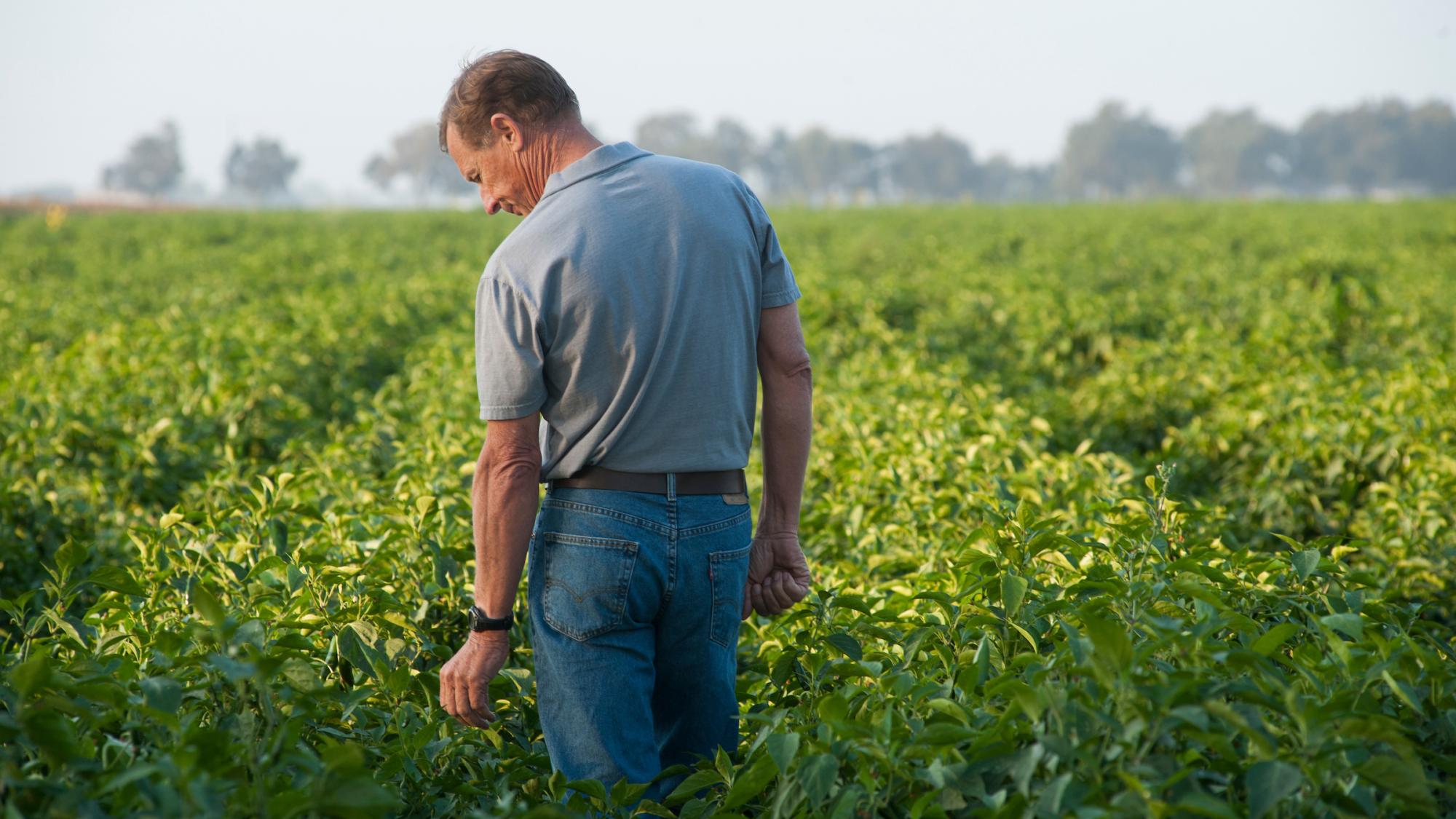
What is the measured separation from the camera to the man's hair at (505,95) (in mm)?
2205

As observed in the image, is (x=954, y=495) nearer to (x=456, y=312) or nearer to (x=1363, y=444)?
(x=1363, y=444)

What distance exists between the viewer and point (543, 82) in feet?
7.34

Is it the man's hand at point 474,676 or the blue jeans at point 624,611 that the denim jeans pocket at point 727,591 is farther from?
the man's hand at point 474,676

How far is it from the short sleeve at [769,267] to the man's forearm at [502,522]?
0.62 meters

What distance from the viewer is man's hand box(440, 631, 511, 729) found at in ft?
7.25

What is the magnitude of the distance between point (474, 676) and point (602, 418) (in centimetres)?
59

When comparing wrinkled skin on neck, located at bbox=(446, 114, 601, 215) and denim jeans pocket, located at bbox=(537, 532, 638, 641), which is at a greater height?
wrinkled skin on neck, located at bbox=(446, 114, 601, 215)

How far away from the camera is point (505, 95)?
7.25 ft

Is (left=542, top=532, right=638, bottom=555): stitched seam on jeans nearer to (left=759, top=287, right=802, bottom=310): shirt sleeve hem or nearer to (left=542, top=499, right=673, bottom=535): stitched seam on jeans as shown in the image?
(left=542, top=499, right=673, bottom=535): stitched seam on jeans

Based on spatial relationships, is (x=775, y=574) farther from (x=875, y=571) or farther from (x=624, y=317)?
(x=875, y=571)

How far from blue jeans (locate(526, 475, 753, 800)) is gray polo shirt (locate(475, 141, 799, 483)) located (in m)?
0.10

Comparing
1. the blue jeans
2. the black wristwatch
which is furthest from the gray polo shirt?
the black wristwatch

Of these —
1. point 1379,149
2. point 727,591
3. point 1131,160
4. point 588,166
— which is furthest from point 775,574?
point 1379,149

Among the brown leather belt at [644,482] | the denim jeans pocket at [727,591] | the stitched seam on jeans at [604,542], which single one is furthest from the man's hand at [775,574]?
the stitched seam on jeans at [604,542]
